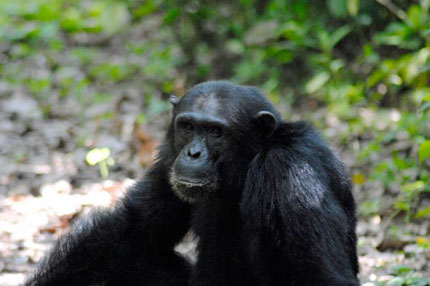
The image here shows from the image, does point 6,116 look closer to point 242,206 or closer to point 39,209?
point 39,209

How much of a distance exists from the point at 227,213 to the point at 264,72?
6.58m

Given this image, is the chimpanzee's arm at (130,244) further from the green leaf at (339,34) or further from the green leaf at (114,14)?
the green leaf at (114,14)

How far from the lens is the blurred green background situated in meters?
9.41

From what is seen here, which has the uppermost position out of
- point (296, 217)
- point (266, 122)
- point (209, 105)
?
point (209, 105)

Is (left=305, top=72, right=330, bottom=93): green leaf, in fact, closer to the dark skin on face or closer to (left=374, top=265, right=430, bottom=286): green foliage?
(left=374, top=265, right=430, bottom=286): green foliage

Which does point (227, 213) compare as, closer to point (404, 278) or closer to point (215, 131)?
point (215, 131)

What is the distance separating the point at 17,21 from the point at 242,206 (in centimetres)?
1143

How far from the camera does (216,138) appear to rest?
6.30m

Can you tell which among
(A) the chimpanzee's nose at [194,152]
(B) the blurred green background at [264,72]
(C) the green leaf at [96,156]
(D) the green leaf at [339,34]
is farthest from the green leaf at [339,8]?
(A) the chimpanzee's nose at [194,152]

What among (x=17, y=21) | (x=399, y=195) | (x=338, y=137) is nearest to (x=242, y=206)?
(x=399, y=195)

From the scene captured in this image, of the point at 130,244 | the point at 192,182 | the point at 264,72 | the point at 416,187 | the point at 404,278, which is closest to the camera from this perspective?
the point at 192,182

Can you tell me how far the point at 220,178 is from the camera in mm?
6227

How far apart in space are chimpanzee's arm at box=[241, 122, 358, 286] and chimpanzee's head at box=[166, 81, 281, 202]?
43cm

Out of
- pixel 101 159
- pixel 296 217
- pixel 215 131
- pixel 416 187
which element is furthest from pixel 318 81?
pixel 296 217
